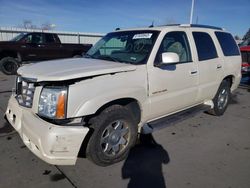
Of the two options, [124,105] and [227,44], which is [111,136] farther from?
[227,44]

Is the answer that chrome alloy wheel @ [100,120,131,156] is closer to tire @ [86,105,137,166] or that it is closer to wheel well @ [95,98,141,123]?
tire @ [86,105,137,166]

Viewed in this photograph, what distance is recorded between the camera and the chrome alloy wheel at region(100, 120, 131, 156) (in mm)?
3047

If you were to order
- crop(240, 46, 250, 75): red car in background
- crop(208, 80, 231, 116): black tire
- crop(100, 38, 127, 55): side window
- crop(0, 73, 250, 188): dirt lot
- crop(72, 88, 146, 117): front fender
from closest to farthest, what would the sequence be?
1. crop(72, 88, 146, 117): front fender
2. crop(0, 73, 250, 188): dirt lot
3. crop(100, 38, 127, 55): side window
4. crop(208, 80, 231, 116): black tire
5. crop(240, 46, 250, 75): red car in background

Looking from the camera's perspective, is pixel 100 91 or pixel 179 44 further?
pixel 179 44

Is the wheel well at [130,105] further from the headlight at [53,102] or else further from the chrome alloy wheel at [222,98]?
the chrome alloy wheel at [222,98]

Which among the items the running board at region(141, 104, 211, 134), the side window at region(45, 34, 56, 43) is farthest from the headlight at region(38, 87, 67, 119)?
the side window at region(45, 34, 56, 43)

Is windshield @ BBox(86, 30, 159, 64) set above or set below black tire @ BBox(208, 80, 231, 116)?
above

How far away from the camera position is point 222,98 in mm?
5281

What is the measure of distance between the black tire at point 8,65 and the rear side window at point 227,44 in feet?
30.0

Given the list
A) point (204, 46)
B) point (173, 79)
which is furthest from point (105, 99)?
point (204, 46)

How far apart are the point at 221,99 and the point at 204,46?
151 centimetres

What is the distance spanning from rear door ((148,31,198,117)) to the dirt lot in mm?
587

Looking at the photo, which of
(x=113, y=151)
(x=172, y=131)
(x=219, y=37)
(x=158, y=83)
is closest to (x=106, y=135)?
(x=113, y=151)

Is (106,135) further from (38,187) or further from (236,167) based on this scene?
(236,167)
